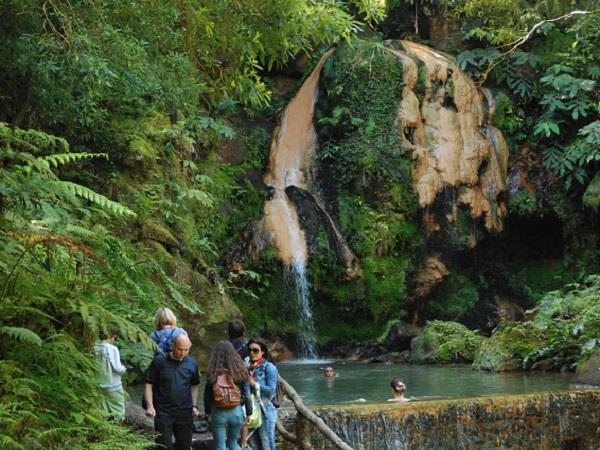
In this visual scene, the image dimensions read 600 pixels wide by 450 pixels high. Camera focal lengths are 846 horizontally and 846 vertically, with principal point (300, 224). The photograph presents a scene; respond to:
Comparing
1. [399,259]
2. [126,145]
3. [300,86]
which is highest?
[300,86]

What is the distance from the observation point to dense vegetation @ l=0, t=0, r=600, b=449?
16.2ft

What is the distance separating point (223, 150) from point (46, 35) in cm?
1193

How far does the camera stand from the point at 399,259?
17.9 m

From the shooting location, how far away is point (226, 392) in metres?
5.91

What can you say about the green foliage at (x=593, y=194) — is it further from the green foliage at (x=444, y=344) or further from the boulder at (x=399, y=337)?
the boulder at (x=399, y=337)

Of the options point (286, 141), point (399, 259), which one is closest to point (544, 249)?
point (399, 259)

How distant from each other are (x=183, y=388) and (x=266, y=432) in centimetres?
114

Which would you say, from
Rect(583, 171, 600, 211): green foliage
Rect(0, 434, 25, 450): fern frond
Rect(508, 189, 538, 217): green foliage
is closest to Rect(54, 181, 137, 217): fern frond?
Rect(0, 434, 25, 450): fern frond

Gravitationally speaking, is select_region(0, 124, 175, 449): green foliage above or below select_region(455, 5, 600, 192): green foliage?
below

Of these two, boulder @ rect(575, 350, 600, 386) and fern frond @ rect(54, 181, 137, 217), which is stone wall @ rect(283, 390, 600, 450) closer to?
boulder @ rect(575, 350, 600, 386)

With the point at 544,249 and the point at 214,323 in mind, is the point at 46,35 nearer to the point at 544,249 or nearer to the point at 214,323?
the point at 214,323

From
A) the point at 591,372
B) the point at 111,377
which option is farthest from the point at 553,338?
the point at 111,377

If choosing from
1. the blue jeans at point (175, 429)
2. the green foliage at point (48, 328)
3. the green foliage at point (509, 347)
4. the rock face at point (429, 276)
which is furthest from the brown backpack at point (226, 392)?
the rock face at point (429, 276)

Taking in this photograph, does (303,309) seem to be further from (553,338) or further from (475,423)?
(475,423)
